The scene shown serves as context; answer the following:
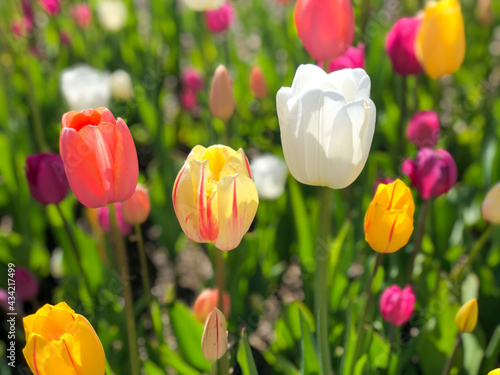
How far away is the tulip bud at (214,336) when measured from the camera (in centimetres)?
72

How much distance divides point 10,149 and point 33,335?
1.28 meters

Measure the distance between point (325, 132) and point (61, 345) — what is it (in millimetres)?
395

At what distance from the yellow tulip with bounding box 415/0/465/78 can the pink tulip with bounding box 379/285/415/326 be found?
49cm

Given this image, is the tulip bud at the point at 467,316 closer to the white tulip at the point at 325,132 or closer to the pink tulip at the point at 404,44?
the white tulip at the point at 325,132

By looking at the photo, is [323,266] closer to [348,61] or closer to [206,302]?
[206,302]

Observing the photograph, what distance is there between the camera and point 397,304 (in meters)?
1.00

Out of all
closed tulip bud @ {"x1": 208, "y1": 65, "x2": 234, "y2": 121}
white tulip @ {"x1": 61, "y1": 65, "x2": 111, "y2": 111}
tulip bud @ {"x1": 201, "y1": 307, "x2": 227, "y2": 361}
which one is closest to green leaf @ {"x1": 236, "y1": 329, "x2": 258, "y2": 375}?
tulip bud @ {"x1": 201, "y1": 307, "x2": 227, "y2": 361}

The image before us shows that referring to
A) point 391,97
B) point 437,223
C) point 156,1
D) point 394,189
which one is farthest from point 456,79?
point 394,189

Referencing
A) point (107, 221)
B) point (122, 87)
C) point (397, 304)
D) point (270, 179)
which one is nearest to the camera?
point (397, 304)

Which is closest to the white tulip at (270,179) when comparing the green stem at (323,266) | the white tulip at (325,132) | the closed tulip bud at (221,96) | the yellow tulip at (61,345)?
the closed tulip bud at (221,96)

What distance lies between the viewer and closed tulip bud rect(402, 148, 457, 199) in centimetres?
104

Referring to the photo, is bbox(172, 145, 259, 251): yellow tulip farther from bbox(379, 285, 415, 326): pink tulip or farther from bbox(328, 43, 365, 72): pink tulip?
bbox(328, 43, 365, 72): pink tulip

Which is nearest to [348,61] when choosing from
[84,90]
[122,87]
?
[84,90]

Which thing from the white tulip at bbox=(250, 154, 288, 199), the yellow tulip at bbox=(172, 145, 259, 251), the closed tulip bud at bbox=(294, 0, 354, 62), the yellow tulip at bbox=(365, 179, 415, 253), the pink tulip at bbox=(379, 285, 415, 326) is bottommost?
the white tulip at bbox=(250, 154, 288, 199)
